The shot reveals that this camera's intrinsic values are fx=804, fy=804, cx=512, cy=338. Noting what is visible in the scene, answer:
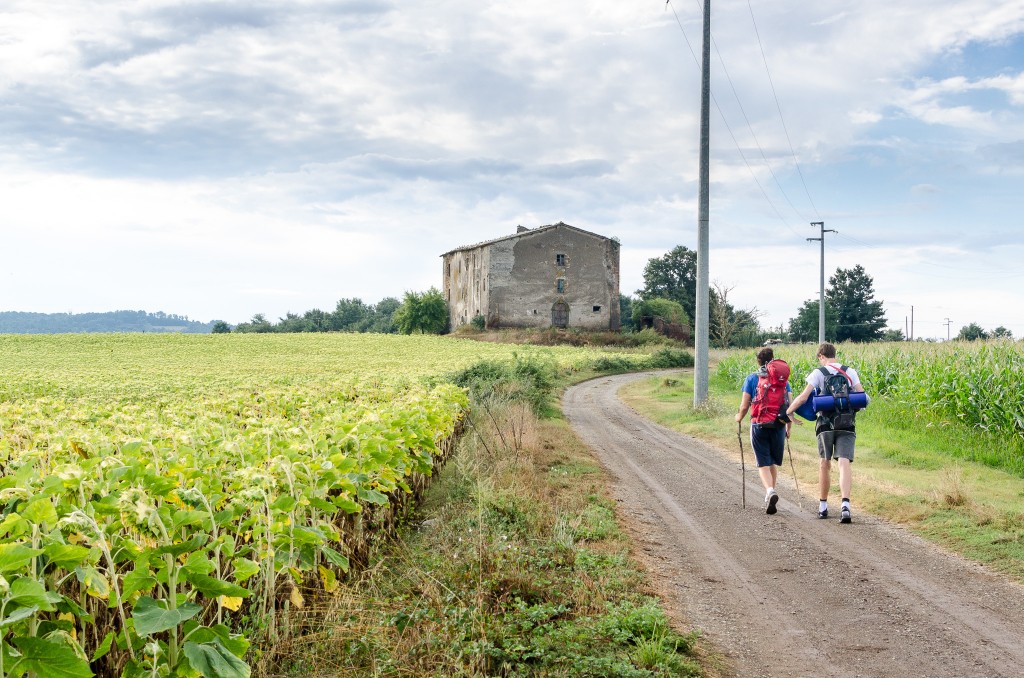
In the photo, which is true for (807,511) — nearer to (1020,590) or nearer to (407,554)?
(1020,590)

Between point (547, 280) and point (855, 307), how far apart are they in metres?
44.5

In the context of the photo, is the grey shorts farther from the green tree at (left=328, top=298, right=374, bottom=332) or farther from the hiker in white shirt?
the green tree at (left=328, top=298, right=374, bottom=332)

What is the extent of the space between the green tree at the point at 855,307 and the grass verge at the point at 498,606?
Result: 93688 mm

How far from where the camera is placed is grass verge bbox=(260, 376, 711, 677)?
542 centimetres

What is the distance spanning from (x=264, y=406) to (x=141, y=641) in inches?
341

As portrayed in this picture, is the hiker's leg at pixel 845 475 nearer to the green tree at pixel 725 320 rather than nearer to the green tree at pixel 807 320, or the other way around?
the green tree at pixel 725 320

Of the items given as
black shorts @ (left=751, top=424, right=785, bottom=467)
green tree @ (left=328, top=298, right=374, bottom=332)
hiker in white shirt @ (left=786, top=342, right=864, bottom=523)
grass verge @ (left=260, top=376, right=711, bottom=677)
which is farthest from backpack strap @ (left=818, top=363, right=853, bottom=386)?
green tree @ (left=328, top=298, right=374, bottom=332)

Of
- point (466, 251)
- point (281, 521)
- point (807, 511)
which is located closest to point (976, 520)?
point (807, 511)

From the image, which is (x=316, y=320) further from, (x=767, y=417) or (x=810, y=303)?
(x=767, y=417)

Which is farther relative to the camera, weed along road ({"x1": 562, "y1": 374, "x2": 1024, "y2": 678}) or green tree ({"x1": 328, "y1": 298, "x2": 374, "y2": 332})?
green tree ({"x1": 328, "y1": 298, "x2": 374, "y2": 332})

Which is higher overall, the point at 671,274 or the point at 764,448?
the point at 671,274

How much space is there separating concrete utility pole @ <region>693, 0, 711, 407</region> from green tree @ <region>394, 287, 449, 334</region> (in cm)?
6027

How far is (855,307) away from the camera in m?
96.6

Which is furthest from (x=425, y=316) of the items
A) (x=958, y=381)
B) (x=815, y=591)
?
(x=815, y=591)
